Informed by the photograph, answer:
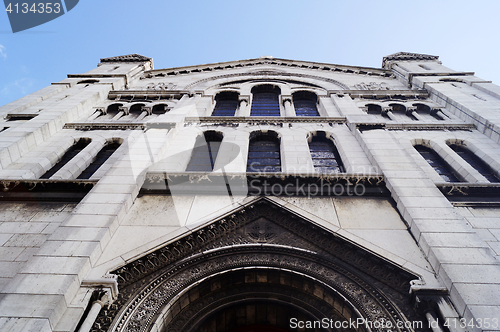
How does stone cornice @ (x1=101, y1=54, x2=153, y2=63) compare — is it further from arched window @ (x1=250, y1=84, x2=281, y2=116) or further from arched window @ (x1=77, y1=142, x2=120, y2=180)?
arched window @ (x1=77, y1=142, x2=120, y2=180)

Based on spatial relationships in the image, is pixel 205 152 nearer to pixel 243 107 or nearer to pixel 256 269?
pixel 243 107

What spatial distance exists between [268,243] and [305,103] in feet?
43.5

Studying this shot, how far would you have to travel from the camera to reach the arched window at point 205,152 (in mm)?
11289

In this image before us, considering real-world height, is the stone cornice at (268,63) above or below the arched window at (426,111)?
above

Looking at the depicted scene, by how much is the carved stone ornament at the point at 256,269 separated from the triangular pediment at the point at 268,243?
0.8 inches

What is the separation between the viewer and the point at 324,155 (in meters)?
12.0

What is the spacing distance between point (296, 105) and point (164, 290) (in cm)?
1448

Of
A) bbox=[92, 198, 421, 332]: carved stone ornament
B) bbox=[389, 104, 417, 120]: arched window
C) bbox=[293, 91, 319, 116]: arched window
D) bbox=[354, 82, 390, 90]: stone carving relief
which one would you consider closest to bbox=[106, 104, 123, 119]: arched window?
bbox=[293, 91, 319, 116]: arched window

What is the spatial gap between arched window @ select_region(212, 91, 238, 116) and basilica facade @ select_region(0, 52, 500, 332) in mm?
3436

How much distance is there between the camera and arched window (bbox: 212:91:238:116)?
57.4ft

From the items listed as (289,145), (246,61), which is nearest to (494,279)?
(289,145)

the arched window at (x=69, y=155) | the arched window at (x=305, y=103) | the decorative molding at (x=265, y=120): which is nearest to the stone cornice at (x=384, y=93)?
the arched window at (x=305, y=103)

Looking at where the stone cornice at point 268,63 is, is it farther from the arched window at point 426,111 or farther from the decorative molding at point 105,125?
the decorative molding at point 105,125

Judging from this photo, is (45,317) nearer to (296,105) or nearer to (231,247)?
(231,247)
